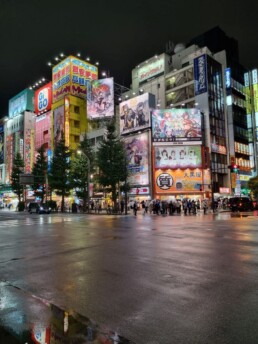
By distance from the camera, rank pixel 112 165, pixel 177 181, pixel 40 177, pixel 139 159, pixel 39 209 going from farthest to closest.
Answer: pixel 40 177 < pixel 139 159 < pixel 177 181 < pixel 39 209 < pixel 112 165

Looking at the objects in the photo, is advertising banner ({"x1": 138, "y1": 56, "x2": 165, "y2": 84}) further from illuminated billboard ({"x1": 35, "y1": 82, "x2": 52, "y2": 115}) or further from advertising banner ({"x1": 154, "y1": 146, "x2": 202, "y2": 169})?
advertising banner ({"x1": 154, "y1": 146, "x2": 202, "y2": 169})

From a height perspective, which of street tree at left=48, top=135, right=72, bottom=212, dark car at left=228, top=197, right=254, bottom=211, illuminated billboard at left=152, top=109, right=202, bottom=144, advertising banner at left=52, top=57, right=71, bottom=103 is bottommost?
dark car at left=228, top=197, right=254, bottom=211

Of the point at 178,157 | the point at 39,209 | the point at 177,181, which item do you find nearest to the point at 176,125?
the point at 178,157

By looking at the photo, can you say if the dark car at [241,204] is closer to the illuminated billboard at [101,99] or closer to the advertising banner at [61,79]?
the illuminated billboard at [101,99]

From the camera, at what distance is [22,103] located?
94.0 metres

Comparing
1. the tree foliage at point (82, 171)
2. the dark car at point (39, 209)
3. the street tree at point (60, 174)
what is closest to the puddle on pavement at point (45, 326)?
the dark car at point (39, 209)

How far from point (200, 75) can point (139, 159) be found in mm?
20861

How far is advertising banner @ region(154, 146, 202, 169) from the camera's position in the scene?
175ft

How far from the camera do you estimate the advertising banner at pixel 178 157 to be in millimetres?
53250

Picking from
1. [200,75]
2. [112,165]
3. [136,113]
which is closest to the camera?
[112,165]

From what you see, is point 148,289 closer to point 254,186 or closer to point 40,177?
point 254,186

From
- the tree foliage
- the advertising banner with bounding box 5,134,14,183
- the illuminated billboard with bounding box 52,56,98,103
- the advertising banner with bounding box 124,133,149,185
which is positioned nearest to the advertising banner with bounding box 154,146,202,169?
the advertising banner with bounding box 124,133,149,185

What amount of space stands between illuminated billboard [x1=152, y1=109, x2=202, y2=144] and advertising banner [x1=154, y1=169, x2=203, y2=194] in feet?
18.7

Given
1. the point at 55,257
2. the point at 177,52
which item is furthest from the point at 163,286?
the point at 177,52
